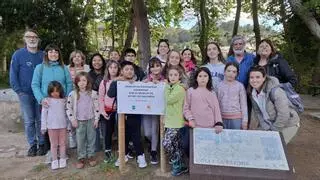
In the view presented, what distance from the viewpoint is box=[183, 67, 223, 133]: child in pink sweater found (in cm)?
466

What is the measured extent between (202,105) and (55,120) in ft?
6.89

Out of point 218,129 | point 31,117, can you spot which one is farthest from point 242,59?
point 31,117

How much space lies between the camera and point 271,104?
4.72m

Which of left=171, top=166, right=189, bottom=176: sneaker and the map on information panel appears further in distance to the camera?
left=171, top=166, right=189, bottom=176: sneaker

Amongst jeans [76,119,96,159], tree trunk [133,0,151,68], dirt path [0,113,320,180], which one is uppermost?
tree trunk [133,0,151,68]

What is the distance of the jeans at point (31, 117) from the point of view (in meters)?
5.77

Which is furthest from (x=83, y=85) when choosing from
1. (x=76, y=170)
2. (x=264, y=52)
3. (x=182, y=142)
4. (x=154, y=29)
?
(x=154, y=29)

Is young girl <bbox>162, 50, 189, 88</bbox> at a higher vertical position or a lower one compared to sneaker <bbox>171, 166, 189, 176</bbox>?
higher

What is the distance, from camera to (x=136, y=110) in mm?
4934

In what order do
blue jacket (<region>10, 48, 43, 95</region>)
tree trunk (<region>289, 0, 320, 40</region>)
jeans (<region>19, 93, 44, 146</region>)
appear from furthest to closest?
tree trunk (<region>289, 0, 320, 40</region>) → jeans (<region>19, 93, 44, 146</region>) → blue jacket (<region>10, 48, 43, 95</region>)

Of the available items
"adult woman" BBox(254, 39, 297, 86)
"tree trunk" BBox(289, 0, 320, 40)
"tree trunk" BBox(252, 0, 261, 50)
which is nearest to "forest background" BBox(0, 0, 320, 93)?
"tree trunk" BBox(252, 0, 261, 50)

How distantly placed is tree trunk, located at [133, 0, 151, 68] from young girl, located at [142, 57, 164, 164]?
4.84 meters

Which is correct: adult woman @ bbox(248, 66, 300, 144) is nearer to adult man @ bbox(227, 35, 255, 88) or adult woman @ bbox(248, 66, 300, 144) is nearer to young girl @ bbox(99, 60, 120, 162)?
adult man @ bbox(227, 35, 255, 88)

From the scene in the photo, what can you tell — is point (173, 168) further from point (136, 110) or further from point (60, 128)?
point (60, 128)
